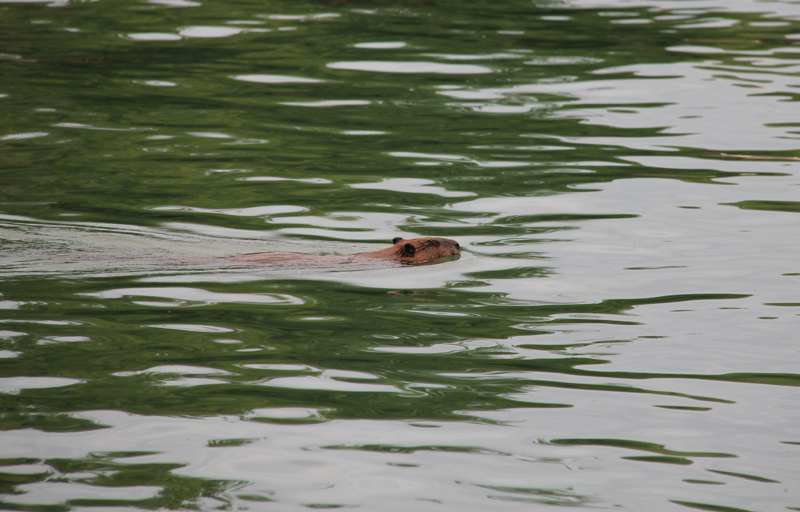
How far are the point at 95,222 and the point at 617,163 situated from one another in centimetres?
640

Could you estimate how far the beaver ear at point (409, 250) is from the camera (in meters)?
8.81

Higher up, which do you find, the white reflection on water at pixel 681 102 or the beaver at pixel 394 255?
the white reflection on water at pixel 681 102

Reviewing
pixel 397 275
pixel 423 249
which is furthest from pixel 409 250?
pixel 397 275

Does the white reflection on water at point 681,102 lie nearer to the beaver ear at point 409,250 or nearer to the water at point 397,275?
the water at point 397,275

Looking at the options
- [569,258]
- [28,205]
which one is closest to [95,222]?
[28,205]

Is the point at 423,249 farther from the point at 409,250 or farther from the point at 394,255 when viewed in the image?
the point at 394,255

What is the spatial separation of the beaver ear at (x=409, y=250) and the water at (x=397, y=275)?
0.28 meters

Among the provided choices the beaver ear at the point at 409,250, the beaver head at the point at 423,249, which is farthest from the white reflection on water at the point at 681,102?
the beaver ear at the point at 409,250

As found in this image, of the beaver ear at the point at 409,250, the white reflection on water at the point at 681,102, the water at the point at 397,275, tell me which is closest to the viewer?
the water at the point at 397,275

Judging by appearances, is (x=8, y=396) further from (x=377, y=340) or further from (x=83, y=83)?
(x=83, y=83)

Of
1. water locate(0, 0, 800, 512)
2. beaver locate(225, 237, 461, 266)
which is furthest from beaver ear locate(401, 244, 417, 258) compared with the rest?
water locate(0, 0, 800, 512)

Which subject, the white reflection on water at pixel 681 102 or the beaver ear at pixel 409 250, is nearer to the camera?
the beaver ear at pixel 409 250

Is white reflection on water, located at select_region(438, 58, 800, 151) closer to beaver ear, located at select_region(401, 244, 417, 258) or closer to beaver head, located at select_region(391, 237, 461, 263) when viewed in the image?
beaver head, located at select_region(391, 237, 461, 263)

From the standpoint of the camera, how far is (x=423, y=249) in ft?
29.3
